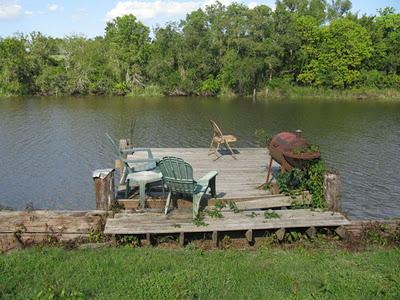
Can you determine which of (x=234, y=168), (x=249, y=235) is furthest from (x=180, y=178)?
(x=234, y=168)

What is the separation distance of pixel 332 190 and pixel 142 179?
3.27m

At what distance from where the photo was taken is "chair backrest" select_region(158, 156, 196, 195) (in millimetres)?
6445

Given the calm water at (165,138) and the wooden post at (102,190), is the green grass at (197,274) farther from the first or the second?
the calm water at (165,138)

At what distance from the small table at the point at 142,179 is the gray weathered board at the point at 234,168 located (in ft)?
4.18

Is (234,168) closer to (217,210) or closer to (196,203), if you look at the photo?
(217,210)

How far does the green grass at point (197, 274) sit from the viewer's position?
4.49 metres

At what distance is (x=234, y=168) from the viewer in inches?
390

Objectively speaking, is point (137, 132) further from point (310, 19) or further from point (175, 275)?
point (310, 19)

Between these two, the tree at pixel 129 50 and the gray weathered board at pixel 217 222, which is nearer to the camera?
the gray weathered board at pixel 217 222

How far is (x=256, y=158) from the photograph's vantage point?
36.1 ft

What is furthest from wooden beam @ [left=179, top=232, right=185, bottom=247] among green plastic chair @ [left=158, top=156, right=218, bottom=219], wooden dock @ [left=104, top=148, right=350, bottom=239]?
green plastic chair @ [left=158, top=156, right=218, bottom=219]

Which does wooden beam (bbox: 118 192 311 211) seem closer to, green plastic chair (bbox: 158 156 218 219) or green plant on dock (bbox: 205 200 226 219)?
green plant on dock (bbox: 205 200 226 219)

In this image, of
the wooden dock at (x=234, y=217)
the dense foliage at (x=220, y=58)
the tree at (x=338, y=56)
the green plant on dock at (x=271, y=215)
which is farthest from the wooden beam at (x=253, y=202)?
the tree at (x=338, y=56)

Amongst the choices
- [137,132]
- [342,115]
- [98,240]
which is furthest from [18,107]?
[98,240]
